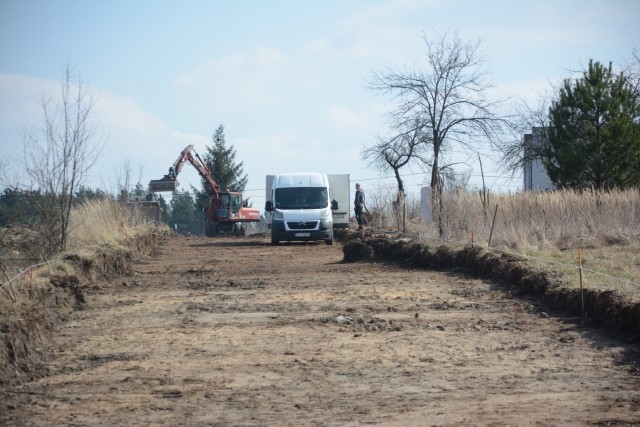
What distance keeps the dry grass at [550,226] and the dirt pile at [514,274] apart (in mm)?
590

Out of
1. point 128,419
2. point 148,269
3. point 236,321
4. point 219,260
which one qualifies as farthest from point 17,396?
point 219,260

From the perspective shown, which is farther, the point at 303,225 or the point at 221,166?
the point at 221,166

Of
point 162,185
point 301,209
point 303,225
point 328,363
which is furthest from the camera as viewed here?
point 162,185

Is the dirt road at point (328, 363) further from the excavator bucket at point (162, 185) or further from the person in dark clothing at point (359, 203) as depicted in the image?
the excavator bucket at point (162, 185)

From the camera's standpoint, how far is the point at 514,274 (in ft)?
58.2

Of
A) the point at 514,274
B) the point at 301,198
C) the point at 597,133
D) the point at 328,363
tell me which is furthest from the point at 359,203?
the point at 328,363

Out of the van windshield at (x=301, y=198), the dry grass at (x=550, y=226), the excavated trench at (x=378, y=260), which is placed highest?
the van windshield at (x=301, y=198)

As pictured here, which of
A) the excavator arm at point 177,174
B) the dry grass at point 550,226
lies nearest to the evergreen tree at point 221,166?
the excavator arm at point 177,174

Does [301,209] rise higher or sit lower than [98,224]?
higher

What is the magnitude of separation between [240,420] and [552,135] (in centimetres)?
3382

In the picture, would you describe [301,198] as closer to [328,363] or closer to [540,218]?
[540,218]

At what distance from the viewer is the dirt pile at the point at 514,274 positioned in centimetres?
1215

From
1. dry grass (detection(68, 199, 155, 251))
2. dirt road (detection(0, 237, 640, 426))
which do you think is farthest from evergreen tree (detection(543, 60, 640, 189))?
dirt road (detection(0, 237, 640, 426))

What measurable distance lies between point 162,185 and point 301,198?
17160mm
